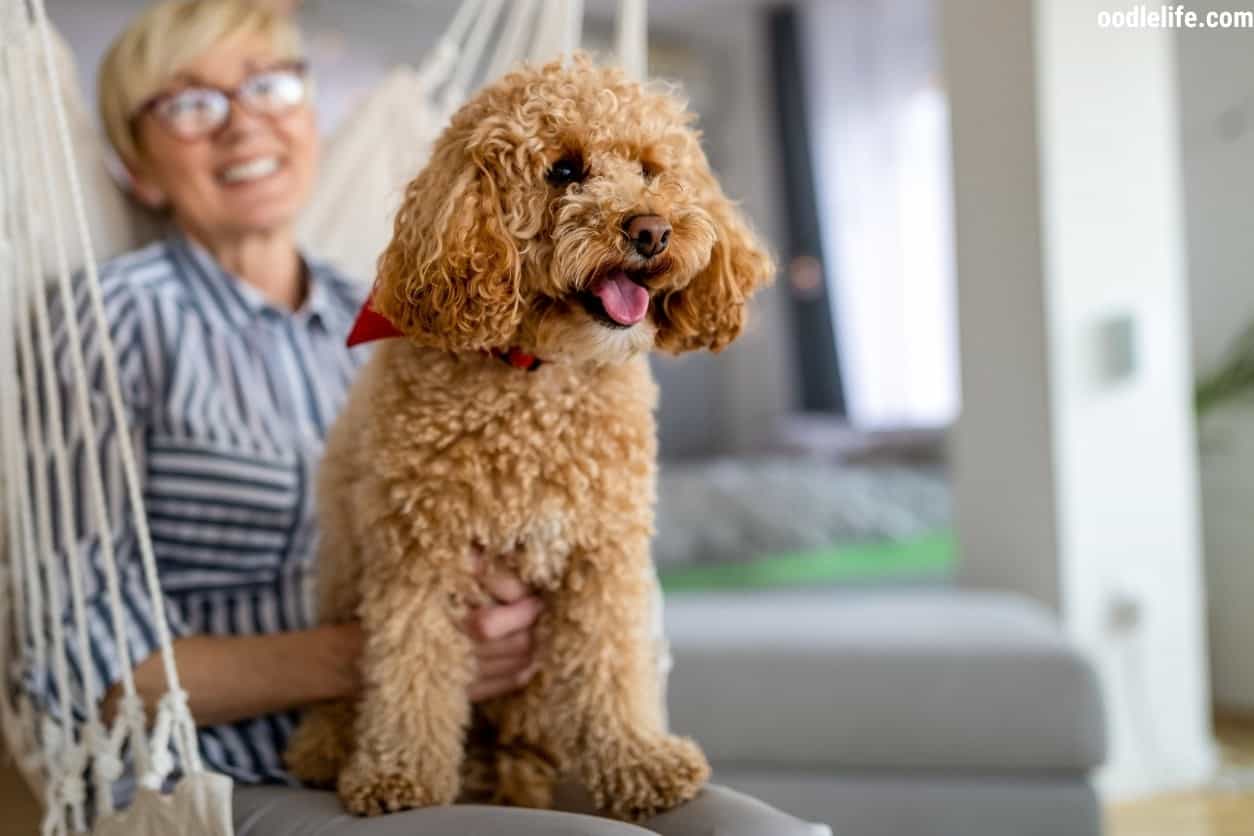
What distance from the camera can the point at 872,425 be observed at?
19.1 feet

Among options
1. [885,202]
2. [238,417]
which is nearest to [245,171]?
[238,417]

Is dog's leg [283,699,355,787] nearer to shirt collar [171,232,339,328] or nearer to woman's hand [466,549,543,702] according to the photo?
woman's hand [466,549,543,702]

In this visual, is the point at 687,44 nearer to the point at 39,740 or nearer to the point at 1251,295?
the point at 1251,295

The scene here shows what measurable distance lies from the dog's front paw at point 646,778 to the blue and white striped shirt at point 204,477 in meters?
0.39

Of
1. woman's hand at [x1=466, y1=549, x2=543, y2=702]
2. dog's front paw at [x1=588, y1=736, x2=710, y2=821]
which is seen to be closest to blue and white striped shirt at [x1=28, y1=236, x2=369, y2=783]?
woman's hand at [x1=466, y1=549, x2=543, y2=702]

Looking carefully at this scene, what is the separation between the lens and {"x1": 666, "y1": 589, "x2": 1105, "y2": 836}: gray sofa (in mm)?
1755

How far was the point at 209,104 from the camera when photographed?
142 cm

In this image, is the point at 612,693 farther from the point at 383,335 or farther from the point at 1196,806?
the point at 1196,806

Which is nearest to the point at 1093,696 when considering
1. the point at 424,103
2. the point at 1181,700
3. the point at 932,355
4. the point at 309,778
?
the point at 1181,700

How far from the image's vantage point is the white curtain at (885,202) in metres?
5.57

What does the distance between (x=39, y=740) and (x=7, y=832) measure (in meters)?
0.35

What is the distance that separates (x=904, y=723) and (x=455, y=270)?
121cm

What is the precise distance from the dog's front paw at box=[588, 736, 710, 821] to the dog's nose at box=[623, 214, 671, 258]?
1.53 feet

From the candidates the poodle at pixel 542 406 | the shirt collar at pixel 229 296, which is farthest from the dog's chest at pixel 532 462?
the shirt collar at pixel 229 296
